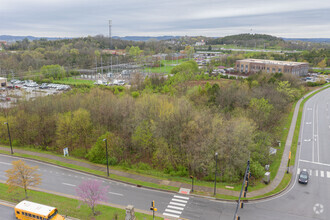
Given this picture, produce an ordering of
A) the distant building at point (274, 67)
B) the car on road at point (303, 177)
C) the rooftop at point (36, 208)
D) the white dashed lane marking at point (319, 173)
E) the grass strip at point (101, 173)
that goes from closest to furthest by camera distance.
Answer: the rooftop at point (36, 208) → the grass strip at point (101, 173) → the car on road at point (303, 177) → the white dashed lane marking at point (319, 173) → the distant building at point (274, 67)

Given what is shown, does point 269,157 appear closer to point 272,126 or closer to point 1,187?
point 272,126

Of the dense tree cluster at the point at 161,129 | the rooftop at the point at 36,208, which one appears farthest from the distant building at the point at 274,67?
the rooftop at the point at 36,208

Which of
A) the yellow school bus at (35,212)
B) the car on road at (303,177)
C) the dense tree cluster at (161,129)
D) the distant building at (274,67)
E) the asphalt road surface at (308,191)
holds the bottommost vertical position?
the asphalt road surface at (308,191)

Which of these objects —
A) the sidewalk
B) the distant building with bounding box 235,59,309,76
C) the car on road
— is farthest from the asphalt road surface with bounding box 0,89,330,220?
the distant building with bounding box 235,59,309,76

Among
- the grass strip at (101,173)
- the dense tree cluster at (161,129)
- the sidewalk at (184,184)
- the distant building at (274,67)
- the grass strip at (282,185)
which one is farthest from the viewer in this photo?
the distant building at (274,67)

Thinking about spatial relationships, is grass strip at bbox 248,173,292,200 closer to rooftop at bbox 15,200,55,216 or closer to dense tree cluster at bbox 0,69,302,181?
dense tree cluster at bbox 0,69,302,181

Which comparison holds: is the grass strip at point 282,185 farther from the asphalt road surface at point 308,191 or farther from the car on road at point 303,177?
the car on road at point 303,177

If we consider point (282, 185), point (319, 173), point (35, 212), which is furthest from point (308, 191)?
point (35, 212)
